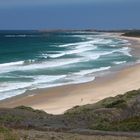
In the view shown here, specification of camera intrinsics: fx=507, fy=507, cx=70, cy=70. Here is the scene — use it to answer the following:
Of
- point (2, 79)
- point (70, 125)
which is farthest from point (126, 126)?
point (2, 79)

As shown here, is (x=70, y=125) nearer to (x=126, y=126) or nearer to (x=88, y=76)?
(x=126, y=126)

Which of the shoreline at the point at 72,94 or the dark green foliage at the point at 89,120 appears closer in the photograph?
the dark green foliage at the point at 89,120

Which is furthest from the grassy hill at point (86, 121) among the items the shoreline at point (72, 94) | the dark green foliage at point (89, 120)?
Result: the shoreline at point (72, 94)

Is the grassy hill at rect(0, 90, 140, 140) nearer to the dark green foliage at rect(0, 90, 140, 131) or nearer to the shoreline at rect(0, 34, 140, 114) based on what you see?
the dark green foliage at rect(0, 90, 140, 131)

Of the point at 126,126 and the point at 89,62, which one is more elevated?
the point at 126,126

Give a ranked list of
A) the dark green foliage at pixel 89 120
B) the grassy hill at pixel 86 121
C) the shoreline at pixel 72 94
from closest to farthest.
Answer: the grassy hill at pixel 86 121, the dark green foliage at pixel 89 120, the shoreline at pixel 72 94

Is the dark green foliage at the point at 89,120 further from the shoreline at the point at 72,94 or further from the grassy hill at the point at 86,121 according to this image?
the shoreline at the point at 72,94

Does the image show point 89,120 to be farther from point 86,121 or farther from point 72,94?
point 72,94

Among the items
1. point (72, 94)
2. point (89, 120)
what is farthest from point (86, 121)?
point (72, 94)
